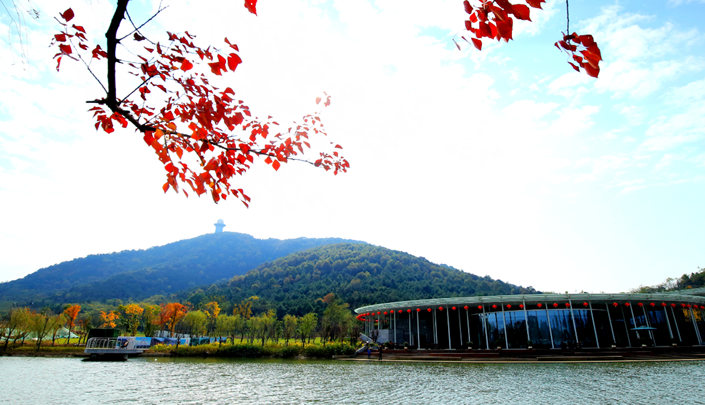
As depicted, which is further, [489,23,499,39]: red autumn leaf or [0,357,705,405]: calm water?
[0,357,705,405]: calm water

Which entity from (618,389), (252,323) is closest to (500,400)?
(618,389)

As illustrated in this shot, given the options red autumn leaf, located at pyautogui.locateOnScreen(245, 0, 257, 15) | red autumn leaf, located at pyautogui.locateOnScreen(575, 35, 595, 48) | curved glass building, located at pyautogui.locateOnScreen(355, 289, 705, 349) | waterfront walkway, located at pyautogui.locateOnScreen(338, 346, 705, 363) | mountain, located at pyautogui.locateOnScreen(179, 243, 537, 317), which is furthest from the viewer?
mountain, located at pyautogui.locateOnScreen(179, 243, 537, 317)

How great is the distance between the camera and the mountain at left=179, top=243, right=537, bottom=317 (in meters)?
59.0

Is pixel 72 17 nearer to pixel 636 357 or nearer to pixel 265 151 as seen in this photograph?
pixel 265 151

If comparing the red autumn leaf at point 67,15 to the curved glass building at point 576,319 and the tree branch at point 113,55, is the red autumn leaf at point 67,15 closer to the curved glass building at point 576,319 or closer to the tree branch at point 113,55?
the tree branch at point 113,55

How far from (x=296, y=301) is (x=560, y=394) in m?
54.6

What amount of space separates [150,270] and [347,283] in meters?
69.1

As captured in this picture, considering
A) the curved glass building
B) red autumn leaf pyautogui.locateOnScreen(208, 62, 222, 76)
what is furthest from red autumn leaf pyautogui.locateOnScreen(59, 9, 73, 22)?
the curved glass building

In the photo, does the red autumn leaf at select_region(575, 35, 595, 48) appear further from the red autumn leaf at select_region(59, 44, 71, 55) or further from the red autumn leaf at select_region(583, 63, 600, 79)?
the red autumn leaf at select_region(59, 44, 71, 55)

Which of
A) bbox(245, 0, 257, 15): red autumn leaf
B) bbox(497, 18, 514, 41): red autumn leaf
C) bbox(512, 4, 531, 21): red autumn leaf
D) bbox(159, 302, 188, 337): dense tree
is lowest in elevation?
bbox(159, 302, 188, 337): dense tree

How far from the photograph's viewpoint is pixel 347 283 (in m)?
71.6

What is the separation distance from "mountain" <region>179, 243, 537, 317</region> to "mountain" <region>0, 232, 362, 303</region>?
85.4ft

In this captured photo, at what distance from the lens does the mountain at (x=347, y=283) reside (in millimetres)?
59031

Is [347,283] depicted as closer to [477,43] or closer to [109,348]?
[109,348]
